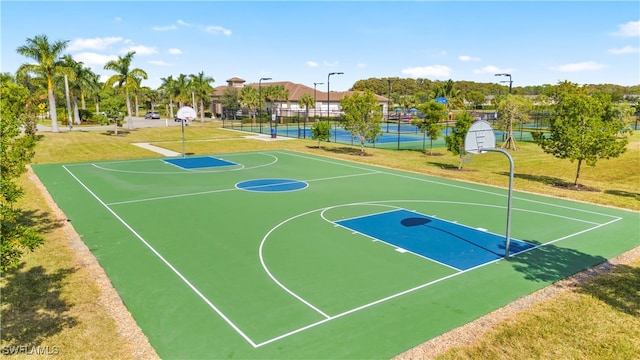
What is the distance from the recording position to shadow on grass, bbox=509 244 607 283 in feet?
36.9

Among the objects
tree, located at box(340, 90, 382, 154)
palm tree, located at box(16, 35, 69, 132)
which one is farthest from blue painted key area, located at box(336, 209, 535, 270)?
palm tree, located at box(16, 35, 69, 132)

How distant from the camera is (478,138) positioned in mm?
13594

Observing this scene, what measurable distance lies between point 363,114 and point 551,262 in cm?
2324

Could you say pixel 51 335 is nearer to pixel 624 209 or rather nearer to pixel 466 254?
pixel 466 254

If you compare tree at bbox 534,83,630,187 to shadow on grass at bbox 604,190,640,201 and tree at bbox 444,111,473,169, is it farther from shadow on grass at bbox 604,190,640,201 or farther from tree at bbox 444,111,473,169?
tree at bbox 444,111,473,169

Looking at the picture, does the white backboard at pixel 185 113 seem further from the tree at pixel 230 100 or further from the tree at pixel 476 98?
the tree at pixel 476 98

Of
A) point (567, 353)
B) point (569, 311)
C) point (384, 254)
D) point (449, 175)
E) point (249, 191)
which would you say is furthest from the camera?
point (449, 175)

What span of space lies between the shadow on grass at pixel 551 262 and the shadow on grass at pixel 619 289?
645 millimetres

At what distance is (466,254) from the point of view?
12516mm

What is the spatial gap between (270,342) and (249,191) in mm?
13476

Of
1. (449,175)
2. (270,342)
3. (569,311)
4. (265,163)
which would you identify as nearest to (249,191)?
(265,163)

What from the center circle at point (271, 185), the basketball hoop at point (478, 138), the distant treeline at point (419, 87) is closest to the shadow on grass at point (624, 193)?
the basketball hoop at point (478, 138)

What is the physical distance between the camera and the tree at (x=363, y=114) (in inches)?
1321

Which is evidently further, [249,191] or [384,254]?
[249,191]
